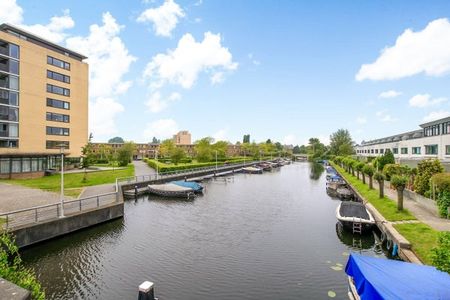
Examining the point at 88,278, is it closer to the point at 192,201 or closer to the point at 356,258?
the point at 356,258

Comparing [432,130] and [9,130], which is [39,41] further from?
[432,130]

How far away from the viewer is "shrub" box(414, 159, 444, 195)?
25.3 meters

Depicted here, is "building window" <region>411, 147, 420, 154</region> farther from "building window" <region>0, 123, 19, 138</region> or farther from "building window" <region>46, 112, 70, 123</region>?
"building window" <region>0, 123, 19, 138</region>

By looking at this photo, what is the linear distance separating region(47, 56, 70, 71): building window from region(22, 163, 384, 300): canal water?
4388 centimetres

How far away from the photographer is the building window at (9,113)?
152ft

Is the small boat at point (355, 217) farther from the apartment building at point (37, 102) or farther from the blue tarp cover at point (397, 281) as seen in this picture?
the apartment building at point (37, 102)

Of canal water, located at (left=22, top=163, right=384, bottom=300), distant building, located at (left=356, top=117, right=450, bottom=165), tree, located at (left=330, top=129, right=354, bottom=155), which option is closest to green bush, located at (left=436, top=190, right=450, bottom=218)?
canal water, located at (left=22, top=163, right=384, bottom=300)

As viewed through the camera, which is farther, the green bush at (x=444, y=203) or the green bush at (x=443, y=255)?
the green bush at (x=444, y=203)

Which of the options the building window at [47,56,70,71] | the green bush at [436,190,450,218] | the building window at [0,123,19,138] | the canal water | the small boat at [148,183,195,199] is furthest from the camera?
the building window at [47,56,70,71]

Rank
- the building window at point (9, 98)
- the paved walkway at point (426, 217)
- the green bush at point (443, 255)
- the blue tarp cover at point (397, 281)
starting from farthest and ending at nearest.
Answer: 1. the building window at point (9, 98)
2. the paved walkway at point (426, 217)
3. the blue tarp cover at point (397, 281)
4. the green bush at point (443, 255)

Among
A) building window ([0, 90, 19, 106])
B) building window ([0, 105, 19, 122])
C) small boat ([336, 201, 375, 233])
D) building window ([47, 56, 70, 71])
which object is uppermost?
building window ([47, 56, 70, 71])

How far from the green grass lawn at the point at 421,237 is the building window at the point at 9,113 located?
5728 centimetres

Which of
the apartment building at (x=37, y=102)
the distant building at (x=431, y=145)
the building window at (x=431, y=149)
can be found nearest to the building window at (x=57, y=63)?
the apartment building at (x=37, y=102)

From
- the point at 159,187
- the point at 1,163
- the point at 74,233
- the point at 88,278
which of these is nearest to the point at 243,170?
the point at 159,187
